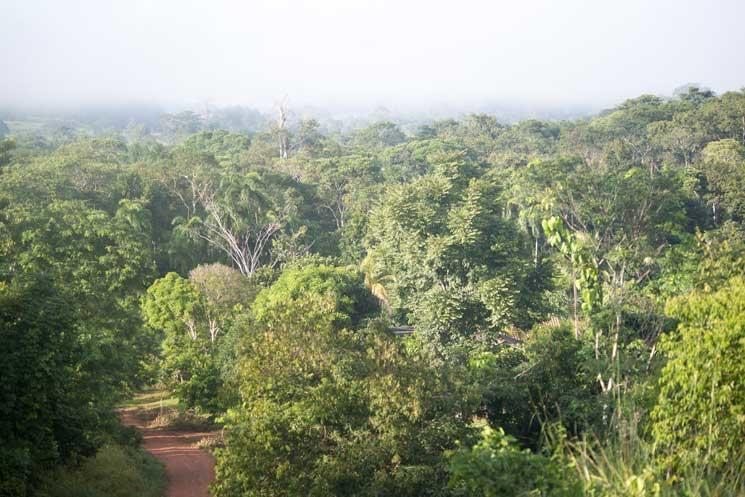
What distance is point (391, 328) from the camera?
56.1 ft

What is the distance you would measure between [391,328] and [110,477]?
8309mm

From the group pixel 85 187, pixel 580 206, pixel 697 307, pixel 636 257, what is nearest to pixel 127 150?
pixel 85 187

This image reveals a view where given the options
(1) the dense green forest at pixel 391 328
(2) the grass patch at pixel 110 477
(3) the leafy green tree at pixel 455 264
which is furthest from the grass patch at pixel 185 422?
(3) the leafy green tree at pixel 455 264

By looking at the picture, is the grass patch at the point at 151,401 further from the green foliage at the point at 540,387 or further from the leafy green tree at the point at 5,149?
the leafy green tree at the point at 5,149

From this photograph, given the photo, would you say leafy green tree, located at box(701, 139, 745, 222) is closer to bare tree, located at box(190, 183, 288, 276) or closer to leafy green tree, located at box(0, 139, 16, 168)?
bare tree, located at box(190, 183, 288, 276)

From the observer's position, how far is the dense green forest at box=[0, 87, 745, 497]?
6215mm

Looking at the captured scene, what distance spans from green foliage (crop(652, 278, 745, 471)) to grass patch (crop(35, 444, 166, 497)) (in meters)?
7.41

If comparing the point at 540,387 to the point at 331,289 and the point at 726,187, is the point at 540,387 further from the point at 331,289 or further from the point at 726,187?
the point at 726,187

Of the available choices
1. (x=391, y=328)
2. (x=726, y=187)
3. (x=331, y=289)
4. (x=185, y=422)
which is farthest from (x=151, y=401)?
(x=726, y=187)

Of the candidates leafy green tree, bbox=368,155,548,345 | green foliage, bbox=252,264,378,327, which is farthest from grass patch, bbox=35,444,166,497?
leafy green tree, bbox=368,155,548,345

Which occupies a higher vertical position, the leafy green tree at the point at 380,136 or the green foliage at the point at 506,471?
the leafy green tree at the point at 380,136

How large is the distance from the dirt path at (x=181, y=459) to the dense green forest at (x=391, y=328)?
94 cm

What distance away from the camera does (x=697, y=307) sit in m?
7.29

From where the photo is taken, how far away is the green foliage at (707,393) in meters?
5.57
